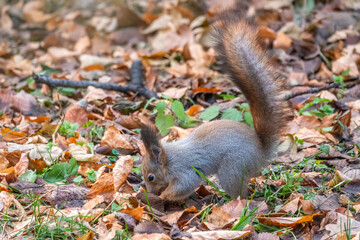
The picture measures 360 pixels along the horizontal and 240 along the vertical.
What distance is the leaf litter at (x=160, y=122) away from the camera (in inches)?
96.0

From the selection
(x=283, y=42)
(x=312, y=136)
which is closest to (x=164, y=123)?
(x=312, y=136)

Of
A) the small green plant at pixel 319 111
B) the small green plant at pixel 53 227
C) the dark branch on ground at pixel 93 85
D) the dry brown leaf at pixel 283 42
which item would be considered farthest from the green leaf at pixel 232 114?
the dry brown leaf at pixel 283 42

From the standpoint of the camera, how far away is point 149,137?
9.09 feet

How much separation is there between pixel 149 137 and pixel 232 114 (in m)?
0.99

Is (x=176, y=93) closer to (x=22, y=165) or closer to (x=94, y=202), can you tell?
(x=22, y=165)

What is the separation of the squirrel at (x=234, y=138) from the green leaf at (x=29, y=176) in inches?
26.0

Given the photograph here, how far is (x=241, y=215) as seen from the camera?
2395mm

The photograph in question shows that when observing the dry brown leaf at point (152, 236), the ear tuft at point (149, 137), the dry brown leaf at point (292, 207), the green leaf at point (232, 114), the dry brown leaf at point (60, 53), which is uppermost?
the ear tuft at point (149, 137)

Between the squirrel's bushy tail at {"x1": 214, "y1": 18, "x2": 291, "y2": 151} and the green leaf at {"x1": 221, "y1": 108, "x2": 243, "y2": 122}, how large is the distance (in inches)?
25.7

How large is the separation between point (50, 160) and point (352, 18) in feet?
12.5

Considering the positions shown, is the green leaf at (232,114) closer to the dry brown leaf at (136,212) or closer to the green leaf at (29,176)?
the dry brown leaf at (136,212)

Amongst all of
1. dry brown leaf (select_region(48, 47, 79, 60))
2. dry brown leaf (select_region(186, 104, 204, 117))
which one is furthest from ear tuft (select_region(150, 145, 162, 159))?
dry brown leaf (select_region(48, 47, 79, 60))

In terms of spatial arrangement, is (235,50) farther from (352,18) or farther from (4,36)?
(4,36)

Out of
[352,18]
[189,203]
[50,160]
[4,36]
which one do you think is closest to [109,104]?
[50,160]
